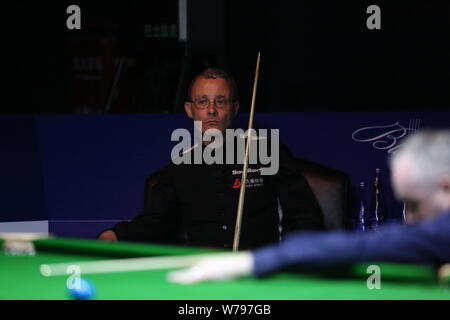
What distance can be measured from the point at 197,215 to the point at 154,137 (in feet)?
2.10

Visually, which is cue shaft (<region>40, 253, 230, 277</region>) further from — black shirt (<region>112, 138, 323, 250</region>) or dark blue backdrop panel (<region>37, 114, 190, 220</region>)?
dark blue backdrop panel (<region>37, 114, 190, 220</region>)

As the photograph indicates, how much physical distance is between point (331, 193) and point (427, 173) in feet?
6.44

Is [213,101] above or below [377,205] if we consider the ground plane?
above

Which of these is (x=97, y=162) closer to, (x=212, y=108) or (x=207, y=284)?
(x=212, y=108)

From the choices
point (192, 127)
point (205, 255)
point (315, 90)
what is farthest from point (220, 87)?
point (315, 90)

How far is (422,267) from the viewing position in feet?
6.34

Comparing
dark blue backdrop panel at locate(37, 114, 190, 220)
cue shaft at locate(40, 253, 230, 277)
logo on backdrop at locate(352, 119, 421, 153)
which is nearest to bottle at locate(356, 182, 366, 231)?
logo on backdrop at locate(352, 119, 421, 153)

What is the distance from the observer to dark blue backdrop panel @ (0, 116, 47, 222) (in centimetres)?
461

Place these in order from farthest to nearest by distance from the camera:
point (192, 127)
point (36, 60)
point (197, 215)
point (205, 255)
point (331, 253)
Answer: point (36, 60) < point (192, 127) < point (197, 215) < point (205, 255) < point (331, 253)

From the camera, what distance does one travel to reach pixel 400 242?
1.90 m

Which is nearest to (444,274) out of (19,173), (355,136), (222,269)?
(222,269)

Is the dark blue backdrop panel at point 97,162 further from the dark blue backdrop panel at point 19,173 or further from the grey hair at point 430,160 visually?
the grey hair at point 430,160

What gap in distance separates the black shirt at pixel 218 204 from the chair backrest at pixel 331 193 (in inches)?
2.0
